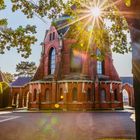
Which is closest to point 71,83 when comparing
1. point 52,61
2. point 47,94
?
point 47,94

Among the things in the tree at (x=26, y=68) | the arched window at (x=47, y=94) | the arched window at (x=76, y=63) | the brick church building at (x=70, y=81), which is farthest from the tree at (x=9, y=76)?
the arched window at (x=76, y=63)

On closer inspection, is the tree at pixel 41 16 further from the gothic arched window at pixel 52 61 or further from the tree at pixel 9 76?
the tree at pixel 9 76

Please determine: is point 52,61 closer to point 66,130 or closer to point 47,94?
point 47,94

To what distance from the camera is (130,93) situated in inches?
2087

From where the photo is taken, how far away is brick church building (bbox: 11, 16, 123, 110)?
122 ft

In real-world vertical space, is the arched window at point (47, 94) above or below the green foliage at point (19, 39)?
below

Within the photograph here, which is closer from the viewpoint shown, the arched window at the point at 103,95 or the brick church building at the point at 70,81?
the brick church building at the point at 70,81

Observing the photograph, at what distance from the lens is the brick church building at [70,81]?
37125 mm

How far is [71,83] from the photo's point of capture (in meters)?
37.2

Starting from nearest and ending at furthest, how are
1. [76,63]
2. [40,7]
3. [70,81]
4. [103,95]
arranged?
[40,7]
[70,81]
[103,95]
[76,63]

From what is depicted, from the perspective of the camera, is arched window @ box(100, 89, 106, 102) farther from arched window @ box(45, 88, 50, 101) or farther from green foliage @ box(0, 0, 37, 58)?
green foliage @ box(0, 0, 37, 58)

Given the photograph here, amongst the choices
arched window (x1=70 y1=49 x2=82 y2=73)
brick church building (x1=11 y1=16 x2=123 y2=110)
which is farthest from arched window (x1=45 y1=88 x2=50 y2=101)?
arched window (x1=70 y1=49 x2=82 y2=73)

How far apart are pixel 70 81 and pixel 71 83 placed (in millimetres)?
391

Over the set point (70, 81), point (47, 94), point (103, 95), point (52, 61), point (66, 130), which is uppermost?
point (52, 61)
